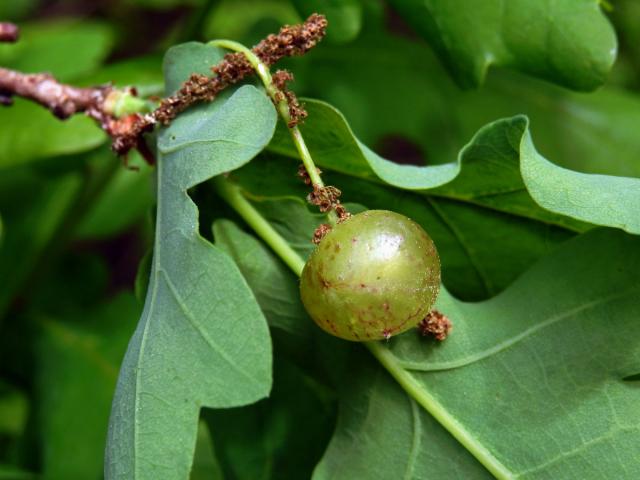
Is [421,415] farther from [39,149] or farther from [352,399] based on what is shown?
[39,149]

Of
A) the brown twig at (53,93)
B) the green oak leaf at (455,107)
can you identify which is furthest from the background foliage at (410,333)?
the green oak leaf at (455,107)

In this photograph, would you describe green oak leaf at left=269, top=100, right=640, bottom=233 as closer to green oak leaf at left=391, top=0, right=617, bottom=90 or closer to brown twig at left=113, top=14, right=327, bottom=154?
brown twig at left=113, top=14, right=327, bottom=154

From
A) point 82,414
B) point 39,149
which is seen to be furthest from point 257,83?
point 82,414

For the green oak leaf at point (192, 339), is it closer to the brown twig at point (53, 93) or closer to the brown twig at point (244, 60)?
the brown twig at point (244, 60)

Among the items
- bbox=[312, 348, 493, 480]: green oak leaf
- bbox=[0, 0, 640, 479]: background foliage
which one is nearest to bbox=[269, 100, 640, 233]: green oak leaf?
bbox=[0, 0, 640, 479]: background foliage

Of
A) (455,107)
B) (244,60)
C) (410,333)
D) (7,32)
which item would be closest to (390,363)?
(410,333)
